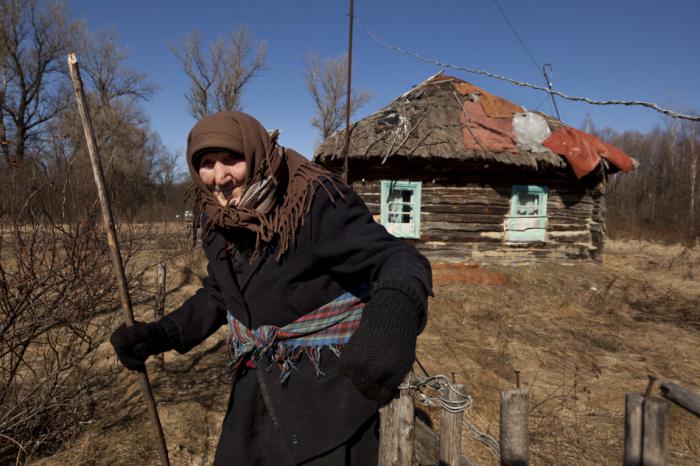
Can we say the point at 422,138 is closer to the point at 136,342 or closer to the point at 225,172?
the point at 225,172

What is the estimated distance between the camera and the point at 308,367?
55.0 inches

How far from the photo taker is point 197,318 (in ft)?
5.47

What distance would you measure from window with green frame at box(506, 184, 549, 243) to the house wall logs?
118 mm

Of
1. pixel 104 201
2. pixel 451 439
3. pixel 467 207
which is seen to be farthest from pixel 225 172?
pixel 467 207

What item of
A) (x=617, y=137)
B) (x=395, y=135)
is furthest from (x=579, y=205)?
(x=617, y=137)

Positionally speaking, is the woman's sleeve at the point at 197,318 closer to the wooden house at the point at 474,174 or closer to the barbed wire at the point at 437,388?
the barbed wire at the point at 437,388

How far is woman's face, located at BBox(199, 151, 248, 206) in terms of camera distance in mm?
1423

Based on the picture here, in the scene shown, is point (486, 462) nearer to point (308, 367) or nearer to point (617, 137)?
point (308, 367)

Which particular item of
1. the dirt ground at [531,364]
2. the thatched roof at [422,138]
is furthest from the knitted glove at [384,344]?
the thatched roof at [422,138]

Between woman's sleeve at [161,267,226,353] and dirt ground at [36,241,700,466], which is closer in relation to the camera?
woman's sleeve at [161,267,226,353]

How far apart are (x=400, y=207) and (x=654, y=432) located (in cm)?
787

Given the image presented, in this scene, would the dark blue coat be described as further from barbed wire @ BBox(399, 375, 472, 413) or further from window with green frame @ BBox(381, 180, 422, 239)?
window with green frame @ BBox(381, 180, 422, 239)

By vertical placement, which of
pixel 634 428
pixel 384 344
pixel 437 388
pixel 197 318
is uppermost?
pixel 384 344

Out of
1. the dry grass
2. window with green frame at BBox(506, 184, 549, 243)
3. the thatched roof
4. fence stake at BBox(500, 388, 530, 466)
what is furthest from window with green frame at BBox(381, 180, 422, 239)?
fence stake at BBox(500, 388, 530, 466)
